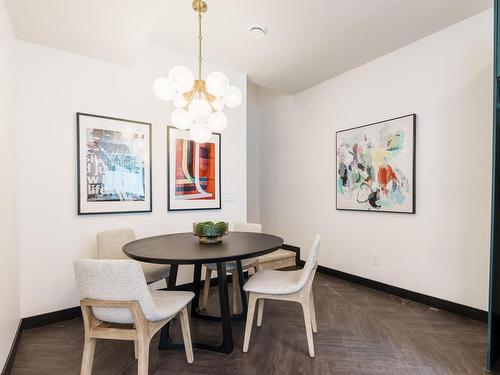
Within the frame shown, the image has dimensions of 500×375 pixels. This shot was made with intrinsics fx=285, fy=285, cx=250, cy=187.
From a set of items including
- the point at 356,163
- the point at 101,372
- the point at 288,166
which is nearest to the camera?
the point at 101,372

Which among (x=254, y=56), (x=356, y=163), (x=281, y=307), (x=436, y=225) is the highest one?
(x=254, y=56)

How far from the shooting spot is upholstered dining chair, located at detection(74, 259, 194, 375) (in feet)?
4.86

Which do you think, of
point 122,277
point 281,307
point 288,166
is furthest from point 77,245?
point 288,166

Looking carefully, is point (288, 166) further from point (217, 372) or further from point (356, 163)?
point (217, 372)

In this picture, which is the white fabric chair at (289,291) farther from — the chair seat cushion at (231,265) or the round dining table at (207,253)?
the chair seat cushion at (231,265)

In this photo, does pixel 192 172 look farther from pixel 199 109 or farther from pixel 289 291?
pixel 289 291

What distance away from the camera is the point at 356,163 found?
11.7 ft

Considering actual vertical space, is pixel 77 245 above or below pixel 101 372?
above

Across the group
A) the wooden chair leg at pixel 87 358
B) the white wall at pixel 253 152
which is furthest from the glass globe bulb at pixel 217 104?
the white wall at pixel 253 152

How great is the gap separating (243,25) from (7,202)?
2395 millimetres

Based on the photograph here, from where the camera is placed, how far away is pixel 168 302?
180 cm

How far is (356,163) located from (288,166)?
133cm

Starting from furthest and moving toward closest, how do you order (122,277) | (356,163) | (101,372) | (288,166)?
(288,166)
(356,163)
(101,372)
(122,277)

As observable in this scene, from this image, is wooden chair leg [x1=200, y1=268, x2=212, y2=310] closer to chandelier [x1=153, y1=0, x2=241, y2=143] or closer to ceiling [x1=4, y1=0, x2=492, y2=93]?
chandelier [x1=153, y1=0, x2=241, y2=143]
